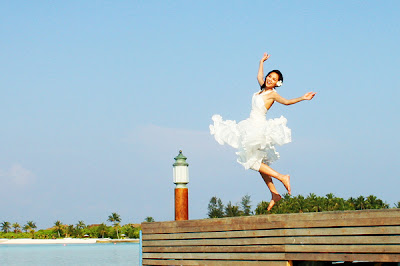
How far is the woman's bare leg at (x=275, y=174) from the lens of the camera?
8.28 m

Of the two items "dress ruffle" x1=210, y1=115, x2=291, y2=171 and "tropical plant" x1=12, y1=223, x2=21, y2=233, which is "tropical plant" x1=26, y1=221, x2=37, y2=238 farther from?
"dress ruffle" x1=210, y1=115, x2=291, y2=171

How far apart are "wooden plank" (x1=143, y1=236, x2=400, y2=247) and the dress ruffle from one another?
128 cm

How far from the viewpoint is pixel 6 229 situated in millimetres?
133125

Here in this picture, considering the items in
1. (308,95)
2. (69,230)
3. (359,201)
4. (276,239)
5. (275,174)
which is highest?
(69,230)

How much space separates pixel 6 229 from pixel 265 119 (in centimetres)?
13294

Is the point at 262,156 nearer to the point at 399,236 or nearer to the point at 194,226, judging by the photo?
the point at 194,226

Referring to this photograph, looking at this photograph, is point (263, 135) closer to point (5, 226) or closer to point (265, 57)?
point (265, 57)

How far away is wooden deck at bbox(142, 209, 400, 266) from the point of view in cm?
626

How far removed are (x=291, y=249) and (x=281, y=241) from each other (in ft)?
0.50

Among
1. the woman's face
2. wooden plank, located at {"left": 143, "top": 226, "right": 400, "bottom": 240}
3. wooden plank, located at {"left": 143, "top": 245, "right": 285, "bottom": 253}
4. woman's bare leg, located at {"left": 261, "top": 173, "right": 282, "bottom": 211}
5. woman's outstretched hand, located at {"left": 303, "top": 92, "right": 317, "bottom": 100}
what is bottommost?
wooden plank, located at {"left": 143, "top": 245, "right": 285, "bottom": 253}

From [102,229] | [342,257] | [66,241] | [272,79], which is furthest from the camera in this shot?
[102,229]

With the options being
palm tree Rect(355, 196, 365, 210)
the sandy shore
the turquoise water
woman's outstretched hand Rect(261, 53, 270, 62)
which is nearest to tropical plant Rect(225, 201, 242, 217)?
the turquoise water

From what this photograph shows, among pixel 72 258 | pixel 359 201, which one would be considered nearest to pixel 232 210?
pixel 72 258

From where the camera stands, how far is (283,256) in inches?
277
